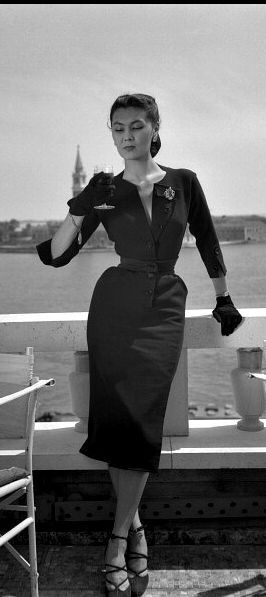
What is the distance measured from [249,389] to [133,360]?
2.65ft

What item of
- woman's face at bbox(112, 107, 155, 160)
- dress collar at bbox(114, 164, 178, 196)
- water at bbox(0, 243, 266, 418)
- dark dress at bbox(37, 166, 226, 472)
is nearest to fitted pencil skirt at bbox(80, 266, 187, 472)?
dark dress at bbox(37, 166, 226, 472)

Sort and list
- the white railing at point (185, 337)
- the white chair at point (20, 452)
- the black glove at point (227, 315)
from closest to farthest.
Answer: the white chair at point (20, 452), the black glove at point (227, 315), the white railing at point (185, 337)

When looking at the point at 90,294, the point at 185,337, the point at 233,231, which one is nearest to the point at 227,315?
the point at 185,337

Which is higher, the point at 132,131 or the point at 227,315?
the point at 132,131

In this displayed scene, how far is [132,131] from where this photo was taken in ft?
10.1

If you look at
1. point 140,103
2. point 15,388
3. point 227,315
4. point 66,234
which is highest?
point 140,103

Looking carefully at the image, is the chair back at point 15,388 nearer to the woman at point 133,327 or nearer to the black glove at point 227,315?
the woman at point 133,327

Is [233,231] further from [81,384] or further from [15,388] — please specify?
[15,388]

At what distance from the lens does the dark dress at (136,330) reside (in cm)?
305

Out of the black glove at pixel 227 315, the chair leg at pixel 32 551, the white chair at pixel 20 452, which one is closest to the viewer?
the white chair at pixel 20 452

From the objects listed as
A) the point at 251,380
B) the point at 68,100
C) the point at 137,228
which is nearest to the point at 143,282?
the point at 137,228

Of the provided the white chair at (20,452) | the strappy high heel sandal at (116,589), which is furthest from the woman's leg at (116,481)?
the white chair at (20,452)

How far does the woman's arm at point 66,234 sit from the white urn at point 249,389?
1013 millimetres

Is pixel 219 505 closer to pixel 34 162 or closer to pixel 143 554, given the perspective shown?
pixel 143 554
